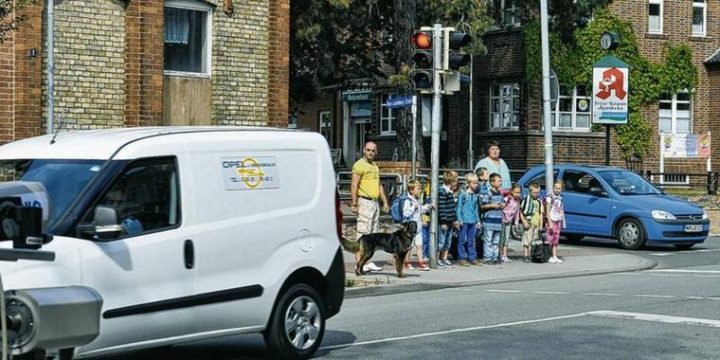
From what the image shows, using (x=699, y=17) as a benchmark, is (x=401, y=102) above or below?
below

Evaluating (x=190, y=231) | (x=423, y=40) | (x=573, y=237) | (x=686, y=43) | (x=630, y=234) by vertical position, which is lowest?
(x=573, y=237)

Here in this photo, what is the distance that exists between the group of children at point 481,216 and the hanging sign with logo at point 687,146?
19.9 meters

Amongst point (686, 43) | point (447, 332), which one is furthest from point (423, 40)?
point (686, 43)

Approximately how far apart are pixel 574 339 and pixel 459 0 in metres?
19.4

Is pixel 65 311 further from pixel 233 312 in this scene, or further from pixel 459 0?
pixel 459 0

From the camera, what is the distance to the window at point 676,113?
4100cm

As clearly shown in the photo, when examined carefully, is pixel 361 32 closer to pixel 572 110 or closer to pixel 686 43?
pixel 572 110

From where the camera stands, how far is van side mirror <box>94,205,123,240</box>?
8.32 metres

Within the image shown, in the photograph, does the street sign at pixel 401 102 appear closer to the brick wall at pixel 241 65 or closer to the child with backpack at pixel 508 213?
the brick wall at pixel 241 65

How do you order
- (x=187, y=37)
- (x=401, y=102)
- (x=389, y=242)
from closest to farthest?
(x=389, y=242)
(x=187, y=37)
(x=401, y=102)

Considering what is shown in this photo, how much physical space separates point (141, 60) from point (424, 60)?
4.97 metres

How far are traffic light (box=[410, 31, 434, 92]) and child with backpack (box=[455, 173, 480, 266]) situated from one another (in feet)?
7.02

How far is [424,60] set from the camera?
59.3 ft

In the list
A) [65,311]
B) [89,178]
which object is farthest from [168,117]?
[65,311]
